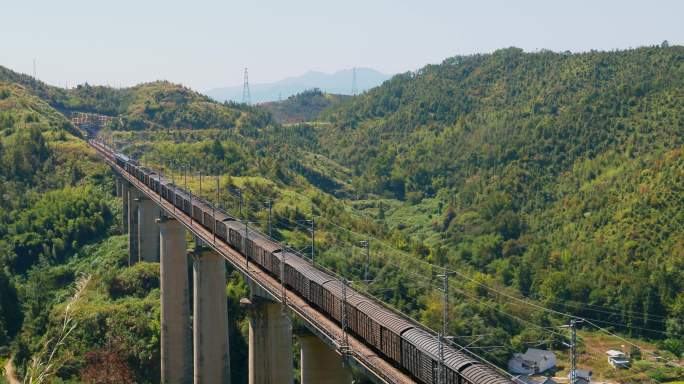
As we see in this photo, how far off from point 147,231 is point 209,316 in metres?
25.8

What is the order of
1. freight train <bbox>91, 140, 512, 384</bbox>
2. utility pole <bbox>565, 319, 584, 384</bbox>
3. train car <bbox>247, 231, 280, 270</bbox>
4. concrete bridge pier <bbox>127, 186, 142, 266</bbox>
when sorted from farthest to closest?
concrete bridge pier <bbox>127, 186, 142, 266</bbox>, train car <bbox>247, 231, 280, 270</bbox>, freight train <bbox>91, 140, 512, 384</bbox>, utility pole <bbox>565, 319, 584, 384</bbox>

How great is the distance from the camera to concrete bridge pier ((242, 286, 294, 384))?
38500 millimetres

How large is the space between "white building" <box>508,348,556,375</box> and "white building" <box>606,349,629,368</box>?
20.0ft

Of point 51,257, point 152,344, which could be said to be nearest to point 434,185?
point 51,257

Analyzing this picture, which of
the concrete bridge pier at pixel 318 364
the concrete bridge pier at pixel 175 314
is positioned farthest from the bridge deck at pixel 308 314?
the concrete bridge pier at pixel 175 314

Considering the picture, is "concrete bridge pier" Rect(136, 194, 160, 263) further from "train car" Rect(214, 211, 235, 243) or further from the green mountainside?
"train car" Rect(214, 211, 235, 243)

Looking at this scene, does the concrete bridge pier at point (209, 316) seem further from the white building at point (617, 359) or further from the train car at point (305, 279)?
the white building at point (617, 359)

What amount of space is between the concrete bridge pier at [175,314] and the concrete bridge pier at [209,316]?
28.8 feet

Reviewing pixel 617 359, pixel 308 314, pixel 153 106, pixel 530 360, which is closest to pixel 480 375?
pixel 308 314

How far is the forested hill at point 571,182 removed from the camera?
9950cm

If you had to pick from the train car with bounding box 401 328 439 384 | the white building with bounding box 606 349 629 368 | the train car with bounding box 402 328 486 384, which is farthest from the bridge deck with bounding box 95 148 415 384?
the white building with bounding box 606 349 629 368

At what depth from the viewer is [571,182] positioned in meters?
138

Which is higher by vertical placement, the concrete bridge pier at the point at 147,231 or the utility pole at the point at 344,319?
the utility pole at the point at 344,319

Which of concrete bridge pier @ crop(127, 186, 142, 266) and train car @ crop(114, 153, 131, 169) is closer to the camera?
concrete bridge pier @ crop(127, 186, 142, 266)
